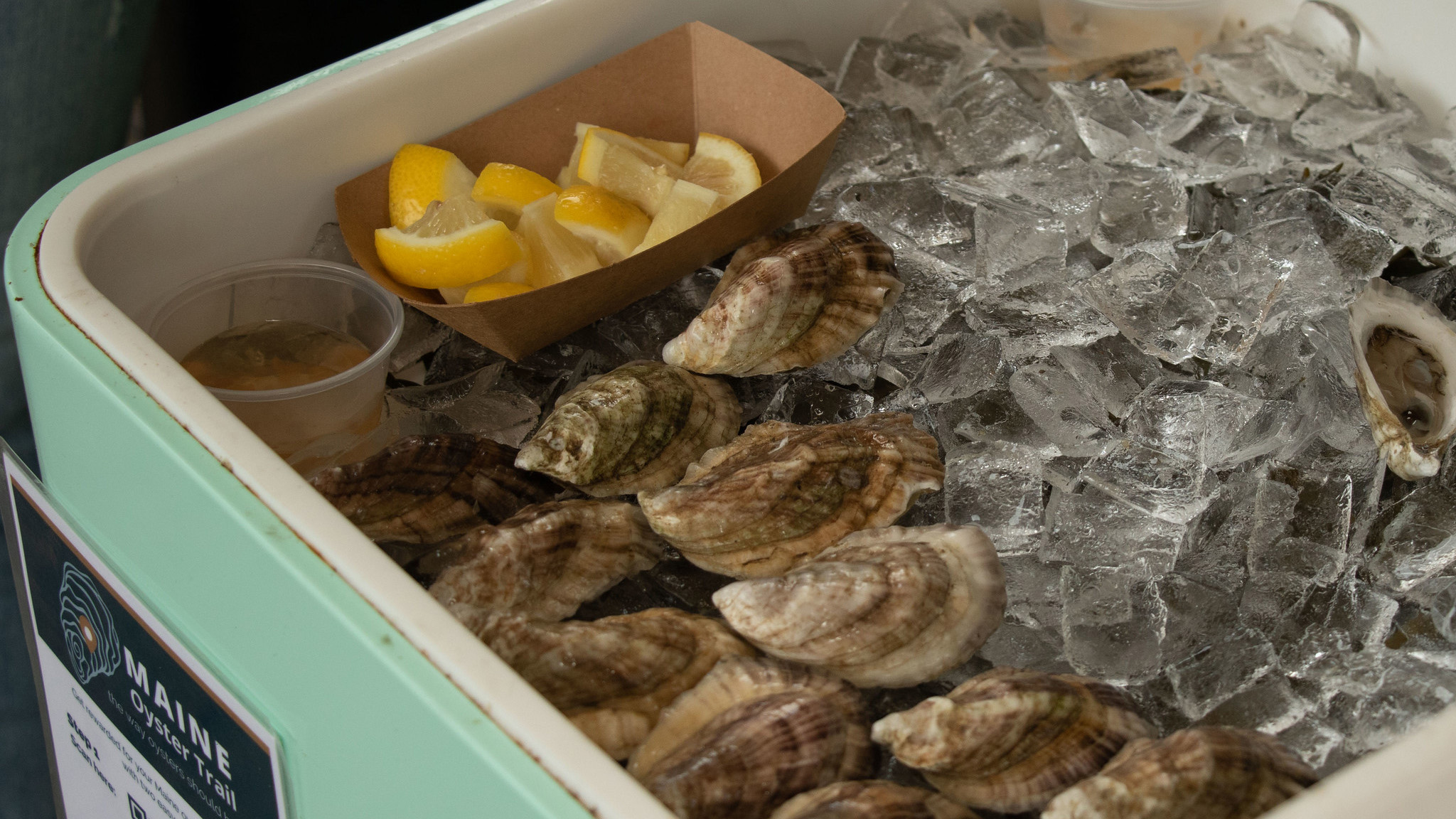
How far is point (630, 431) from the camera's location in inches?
33.4

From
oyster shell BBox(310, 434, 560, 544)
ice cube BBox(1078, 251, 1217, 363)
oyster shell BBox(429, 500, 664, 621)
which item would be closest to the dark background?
oyster shell BBox(310, 434, 560, 544)

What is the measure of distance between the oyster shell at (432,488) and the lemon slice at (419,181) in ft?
0.88

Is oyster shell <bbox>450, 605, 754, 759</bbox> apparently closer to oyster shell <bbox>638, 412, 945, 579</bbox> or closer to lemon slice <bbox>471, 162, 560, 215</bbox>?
oyster shell <bbox>638, 412, 945, 579</bbox>

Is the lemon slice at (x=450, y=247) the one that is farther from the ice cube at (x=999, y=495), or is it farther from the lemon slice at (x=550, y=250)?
the ice cube at (x=999, y=495)

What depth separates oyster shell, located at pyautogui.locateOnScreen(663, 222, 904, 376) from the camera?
0.87 metres

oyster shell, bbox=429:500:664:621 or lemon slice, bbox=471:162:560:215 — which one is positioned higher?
lemon slice, bbox=471:162:560:215

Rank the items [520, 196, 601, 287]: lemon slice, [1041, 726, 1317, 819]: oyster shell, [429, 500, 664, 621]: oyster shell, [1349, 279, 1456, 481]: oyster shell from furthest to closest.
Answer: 1. [520, 196, 601, 287]: lemon slice
2. [1349, 279, 1456, 481]: oyster shell
3. [429, 500, 664, 621]: oyster shell
4. [1041, 726, 1317, 819]: oyster shell

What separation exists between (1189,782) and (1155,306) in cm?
47

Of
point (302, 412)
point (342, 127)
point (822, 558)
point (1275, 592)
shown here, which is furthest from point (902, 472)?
point (342, 127)

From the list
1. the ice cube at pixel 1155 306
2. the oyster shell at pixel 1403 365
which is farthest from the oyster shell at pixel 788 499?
the oyster shell at pixel 1403 365

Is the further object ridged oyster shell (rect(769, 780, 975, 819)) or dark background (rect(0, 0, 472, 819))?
dark background (rect(0, 0, 472, 819))

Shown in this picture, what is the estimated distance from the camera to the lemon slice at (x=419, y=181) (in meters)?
1.02

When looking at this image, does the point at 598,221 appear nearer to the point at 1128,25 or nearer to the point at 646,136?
the point at 646,136

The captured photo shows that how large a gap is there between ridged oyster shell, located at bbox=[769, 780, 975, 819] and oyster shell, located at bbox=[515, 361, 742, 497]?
31 centimetres
